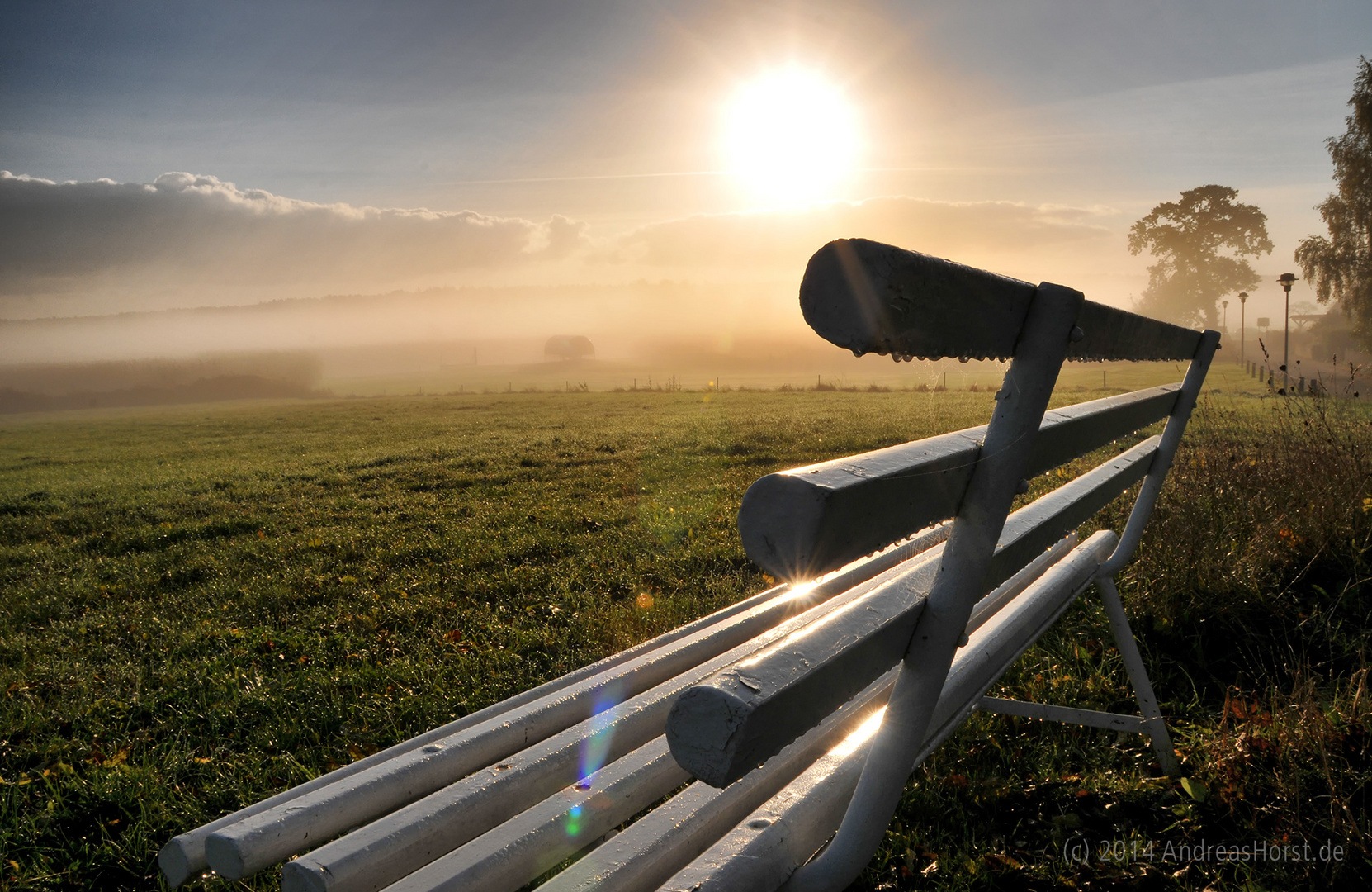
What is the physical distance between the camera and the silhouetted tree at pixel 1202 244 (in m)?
66.7

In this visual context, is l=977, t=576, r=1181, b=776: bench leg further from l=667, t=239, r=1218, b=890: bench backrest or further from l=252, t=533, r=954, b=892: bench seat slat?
l=667, t=239, r=1218, b=890: bench backrest

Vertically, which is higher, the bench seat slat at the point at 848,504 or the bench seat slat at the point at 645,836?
the bench seat slat at the point at 848,504

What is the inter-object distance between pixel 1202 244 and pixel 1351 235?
42909mm

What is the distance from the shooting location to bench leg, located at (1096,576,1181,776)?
263cm

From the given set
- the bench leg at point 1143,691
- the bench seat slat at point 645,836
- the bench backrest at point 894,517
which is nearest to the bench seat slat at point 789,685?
the bench backrest at point 894,517

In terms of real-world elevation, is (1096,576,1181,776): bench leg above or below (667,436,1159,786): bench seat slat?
below

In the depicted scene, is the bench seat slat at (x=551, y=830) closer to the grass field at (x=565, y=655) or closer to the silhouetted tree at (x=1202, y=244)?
the grass field at (x=565, y=655)

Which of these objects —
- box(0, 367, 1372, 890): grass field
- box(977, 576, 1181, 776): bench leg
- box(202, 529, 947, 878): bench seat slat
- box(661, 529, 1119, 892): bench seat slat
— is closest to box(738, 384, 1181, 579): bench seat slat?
box(661, 529, 1119, 892): bench seat slat

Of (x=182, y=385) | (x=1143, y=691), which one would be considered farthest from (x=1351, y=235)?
(x=182, y=385)

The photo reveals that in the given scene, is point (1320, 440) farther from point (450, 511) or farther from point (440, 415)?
point (440, 415)

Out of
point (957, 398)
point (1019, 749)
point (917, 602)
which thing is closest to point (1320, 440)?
point (1019, 749)

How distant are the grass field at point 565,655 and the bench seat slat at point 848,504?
Result: 1723 millimetres

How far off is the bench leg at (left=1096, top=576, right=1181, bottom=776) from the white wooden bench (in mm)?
844

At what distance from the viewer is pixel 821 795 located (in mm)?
1378
